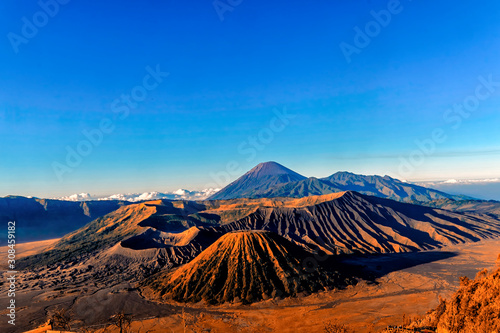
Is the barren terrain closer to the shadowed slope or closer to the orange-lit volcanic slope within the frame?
the shadowed slope

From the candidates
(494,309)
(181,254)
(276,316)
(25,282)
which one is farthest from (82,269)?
(494,309)

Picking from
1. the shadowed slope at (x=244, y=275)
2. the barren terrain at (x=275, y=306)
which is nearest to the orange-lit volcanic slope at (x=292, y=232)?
the barren terrain at (x=275, y=306)

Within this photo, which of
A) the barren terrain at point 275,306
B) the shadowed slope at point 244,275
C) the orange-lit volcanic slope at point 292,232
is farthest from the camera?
the orange-lit volcanic slope at point 292,232

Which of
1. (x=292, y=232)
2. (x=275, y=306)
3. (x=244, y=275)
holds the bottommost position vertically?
(x=275, y=306)

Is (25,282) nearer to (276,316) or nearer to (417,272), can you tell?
(276,316)

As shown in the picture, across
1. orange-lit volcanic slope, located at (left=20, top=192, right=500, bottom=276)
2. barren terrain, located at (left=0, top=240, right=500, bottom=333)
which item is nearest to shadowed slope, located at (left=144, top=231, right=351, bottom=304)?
barren terrain, located at (left=0, top=240, right=500, bottom=333)

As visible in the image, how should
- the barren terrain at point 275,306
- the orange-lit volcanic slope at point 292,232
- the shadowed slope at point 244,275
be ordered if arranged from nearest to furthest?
the barren terrain at point 275,306 < the shadowed slope at point 244,275 < the orange-lit volcanic slope at point 292,232

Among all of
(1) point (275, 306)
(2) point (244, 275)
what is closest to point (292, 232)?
(2) point (244, 275)

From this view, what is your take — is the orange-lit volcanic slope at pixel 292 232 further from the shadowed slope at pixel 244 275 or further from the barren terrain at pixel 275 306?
the shadowed slope at pixel 244 275

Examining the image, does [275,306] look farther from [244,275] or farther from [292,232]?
[292,232]
